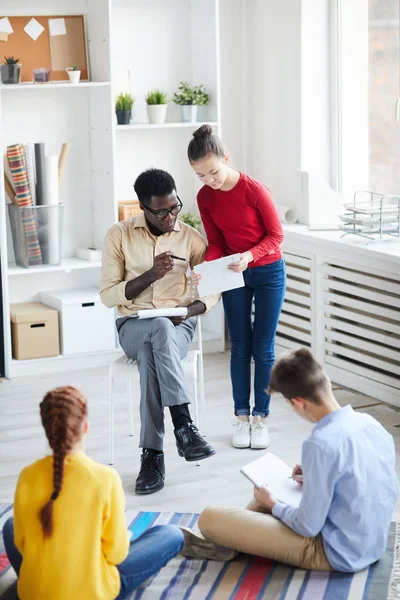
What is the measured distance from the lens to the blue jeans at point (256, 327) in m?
3.48

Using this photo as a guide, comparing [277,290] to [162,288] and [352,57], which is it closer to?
[162,288]

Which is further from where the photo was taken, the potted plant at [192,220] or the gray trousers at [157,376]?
the potted plant at [192,220]

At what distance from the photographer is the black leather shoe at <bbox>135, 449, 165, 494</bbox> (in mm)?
3121

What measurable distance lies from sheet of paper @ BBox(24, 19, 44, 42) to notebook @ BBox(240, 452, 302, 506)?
9.33ft

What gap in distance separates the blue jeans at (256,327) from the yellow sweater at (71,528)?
1560 millimetres

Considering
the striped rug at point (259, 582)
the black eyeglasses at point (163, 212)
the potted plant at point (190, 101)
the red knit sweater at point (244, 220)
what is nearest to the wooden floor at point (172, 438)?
the striped rug at point (259, 582)

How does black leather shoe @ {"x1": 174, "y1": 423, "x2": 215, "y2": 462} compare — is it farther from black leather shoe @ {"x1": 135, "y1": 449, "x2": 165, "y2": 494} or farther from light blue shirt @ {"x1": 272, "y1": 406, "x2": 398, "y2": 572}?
light blue shirt @ {"x1": 272, "y1": 406, "x2": 398, "y2": 572}

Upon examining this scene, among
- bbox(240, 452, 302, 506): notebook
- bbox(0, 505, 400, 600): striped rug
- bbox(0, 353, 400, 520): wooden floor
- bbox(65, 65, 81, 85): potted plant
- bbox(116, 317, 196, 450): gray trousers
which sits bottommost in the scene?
bbox(0, 505, 400, 600): striped rug

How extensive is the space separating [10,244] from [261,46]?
5.55 feet

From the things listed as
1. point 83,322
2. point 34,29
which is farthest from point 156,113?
point 83,322

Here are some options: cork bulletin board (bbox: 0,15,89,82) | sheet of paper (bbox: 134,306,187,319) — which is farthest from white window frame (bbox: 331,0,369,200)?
sheet of paper (bbox: 134,306,187,319)

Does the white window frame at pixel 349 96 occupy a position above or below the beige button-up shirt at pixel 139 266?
above

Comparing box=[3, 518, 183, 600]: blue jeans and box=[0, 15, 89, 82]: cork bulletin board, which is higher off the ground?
box=[0, 15, 89, 82]: cork bulletin board

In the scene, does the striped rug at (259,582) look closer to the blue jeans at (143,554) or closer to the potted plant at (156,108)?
the blue jeans at (143,554)
